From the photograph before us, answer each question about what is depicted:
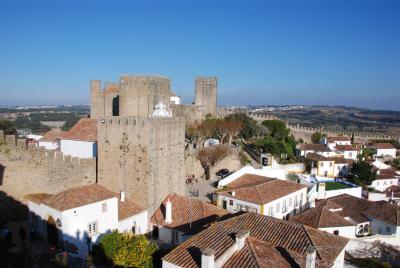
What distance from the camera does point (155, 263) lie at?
9742 mm

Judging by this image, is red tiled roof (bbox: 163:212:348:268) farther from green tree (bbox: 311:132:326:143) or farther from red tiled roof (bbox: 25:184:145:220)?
green tree (bbox: 311:132:326:143)

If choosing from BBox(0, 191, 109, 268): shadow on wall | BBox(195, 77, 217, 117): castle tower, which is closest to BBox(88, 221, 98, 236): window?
BBox(0, 191, 109, 268): shadow on wall

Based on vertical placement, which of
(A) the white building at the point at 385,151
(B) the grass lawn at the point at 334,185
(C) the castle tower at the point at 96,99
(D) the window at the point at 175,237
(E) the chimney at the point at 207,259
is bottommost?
(B) the grass lawn at the point at 334,185

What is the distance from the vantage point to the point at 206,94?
33.3 meters

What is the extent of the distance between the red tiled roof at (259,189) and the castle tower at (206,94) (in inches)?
587

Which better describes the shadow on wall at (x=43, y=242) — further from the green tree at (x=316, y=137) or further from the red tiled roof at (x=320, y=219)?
the green tree at (x=316, y=137)

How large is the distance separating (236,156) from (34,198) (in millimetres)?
13847

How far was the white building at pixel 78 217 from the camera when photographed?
10.8 m

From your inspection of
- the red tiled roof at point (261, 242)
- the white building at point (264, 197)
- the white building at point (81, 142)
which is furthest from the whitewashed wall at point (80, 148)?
the red tiled roof at point (261, 242)

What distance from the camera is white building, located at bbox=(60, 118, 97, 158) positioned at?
1656 cm

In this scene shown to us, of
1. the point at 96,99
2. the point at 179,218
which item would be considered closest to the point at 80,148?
the point at 96,99

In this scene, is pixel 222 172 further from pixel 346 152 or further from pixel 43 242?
pixel 346 152

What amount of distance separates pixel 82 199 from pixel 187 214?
3.58 m

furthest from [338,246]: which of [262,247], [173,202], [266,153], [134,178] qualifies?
[266,153]
